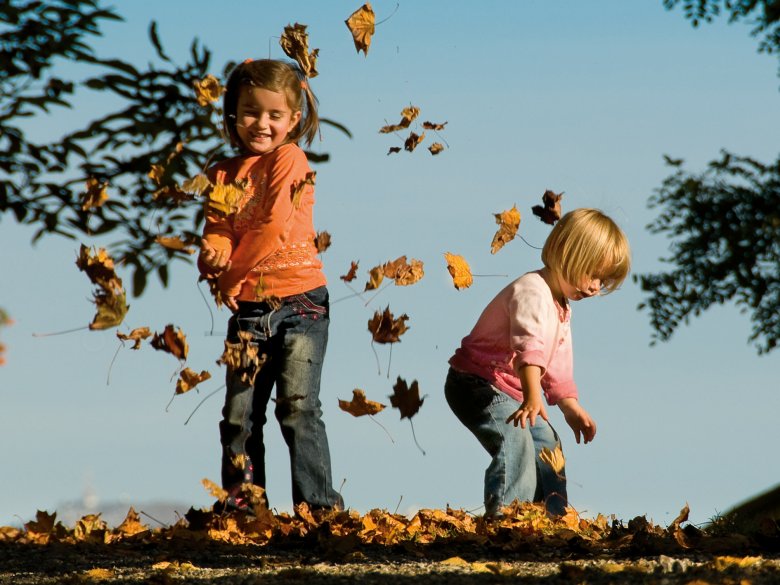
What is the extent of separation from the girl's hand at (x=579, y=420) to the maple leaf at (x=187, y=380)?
178 cm

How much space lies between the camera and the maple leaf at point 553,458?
445 cm

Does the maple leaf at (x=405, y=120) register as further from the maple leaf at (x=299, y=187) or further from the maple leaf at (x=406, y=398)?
the maple leaf at (x=406, y=398)

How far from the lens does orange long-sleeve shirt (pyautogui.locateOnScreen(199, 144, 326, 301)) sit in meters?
4.24

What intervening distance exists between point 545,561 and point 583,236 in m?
1.62

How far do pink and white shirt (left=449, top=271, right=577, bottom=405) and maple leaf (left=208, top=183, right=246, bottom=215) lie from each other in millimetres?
1353

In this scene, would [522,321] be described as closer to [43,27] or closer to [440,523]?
[440,523]

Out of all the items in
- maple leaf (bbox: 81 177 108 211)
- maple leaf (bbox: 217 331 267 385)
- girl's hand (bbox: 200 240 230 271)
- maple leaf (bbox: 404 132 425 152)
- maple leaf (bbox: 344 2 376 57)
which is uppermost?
maple leaf (bbox: 344 2 376 57)

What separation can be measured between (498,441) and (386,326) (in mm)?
796

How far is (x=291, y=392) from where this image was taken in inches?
170

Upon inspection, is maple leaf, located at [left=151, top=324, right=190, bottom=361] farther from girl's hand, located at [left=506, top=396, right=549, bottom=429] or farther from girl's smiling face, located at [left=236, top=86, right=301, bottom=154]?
girl's hand, located at [left=506, top=396, right=549, bottom=429]

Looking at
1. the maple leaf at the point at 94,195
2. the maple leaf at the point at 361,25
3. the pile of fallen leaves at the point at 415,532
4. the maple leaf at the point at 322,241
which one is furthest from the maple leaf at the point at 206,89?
the pile of fallen leaves at the point at 415,532

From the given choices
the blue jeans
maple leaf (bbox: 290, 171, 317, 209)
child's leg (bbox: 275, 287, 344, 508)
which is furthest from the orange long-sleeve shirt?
the blue jeans

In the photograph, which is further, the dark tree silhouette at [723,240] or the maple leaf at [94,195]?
the dark tree silhouette at [723,240]

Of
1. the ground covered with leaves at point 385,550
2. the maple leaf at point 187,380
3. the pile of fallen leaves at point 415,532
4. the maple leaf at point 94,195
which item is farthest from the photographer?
the maple leaf at point 187,380
